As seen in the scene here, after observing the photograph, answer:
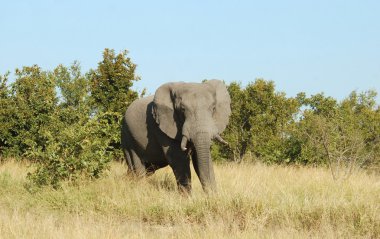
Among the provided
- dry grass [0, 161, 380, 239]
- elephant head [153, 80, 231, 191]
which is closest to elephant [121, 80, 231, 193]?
elephant head [153, 80, 231, 191]

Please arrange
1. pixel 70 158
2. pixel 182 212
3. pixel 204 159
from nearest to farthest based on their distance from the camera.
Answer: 1. pixel 182 212
2. pixel 204 159
3. pixel 70 158

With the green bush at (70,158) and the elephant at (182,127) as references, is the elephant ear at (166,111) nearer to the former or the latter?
the elephant at (182,127)

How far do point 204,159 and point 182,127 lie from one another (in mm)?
740

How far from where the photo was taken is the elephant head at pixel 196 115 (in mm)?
9172

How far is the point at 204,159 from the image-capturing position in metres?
9.18

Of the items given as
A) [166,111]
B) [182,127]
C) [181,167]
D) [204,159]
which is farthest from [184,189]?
[166,111]

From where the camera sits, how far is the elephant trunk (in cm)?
911

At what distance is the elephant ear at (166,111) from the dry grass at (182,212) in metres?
1.11

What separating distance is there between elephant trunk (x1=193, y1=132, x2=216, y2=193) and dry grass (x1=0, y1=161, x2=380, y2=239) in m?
0.34

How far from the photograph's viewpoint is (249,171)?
13.4m

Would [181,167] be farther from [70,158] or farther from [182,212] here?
[70,158]

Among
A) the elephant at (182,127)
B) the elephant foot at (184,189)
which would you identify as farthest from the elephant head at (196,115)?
the elephant foot at (184,189)

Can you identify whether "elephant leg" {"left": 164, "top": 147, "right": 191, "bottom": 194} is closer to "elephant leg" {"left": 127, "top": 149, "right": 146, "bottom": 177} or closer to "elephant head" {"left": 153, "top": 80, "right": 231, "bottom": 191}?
"elephant head" {"left": 153, "top": 80, "right": 231, "bottom": 191}

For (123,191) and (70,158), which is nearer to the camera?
(123,191)
